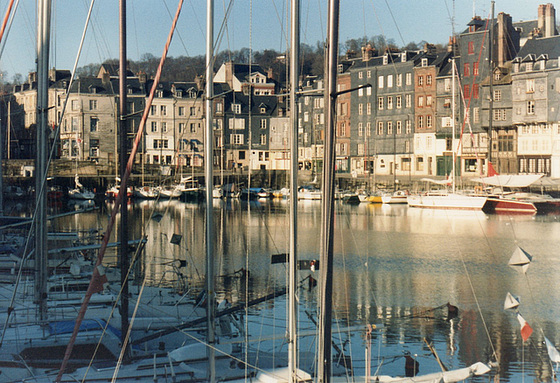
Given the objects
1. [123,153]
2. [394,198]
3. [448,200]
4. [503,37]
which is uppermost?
[503,37]

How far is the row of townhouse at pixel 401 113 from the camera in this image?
58750mm

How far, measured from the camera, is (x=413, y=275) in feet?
90.5

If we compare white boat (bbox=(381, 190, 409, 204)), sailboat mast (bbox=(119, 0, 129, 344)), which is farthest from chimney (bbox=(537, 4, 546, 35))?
sailboat mast (bbox=(119, 0, 129, 344))

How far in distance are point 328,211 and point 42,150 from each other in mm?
7748

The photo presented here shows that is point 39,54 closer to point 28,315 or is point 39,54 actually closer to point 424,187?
point 28,315

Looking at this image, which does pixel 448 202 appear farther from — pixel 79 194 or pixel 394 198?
pixel 79 194

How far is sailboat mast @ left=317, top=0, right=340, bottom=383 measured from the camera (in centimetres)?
814

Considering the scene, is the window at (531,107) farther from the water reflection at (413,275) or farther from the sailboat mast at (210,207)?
the sailboat mast at (210,207)

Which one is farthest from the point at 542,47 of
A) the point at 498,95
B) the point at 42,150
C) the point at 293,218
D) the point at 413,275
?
the point at 293,218

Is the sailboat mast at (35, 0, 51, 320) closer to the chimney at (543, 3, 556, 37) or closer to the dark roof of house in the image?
the dark roof of house

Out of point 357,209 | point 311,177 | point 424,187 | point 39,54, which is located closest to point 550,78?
point 424,187

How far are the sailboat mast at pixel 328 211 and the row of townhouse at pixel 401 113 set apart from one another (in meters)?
43.4

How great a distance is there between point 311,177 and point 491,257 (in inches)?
1601

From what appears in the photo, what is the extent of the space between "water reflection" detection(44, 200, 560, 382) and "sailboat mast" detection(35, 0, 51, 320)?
195 cm
